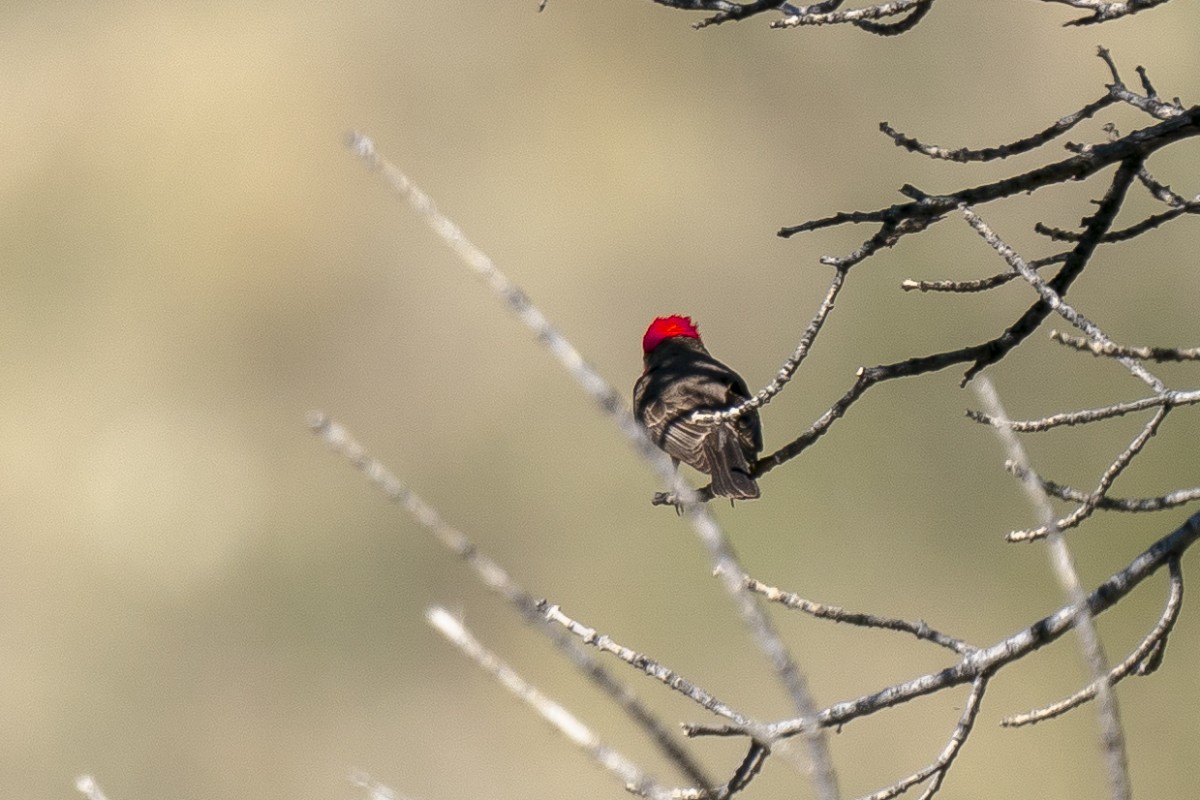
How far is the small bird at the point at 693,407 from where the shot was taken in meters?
6.35

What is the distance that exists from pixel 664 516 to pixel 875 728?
3624 mm

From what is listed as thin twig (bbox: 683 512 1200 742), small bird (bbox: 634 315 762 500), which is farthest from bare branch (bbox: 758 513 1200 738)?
small bird (bbox: 634 315 762 500)

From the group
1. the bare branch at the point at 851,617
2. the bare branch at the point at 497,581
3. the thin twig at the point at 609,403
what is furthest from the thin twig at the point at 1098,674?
the bare branch at the point at 851,617

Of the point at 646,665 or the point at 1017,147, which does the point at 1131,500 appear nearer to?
the point at 1017,147

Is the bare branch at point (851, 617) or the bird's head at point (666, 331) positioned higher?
the bird's head at point (666, 331)

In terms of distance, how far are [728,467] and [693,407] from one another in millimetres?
812

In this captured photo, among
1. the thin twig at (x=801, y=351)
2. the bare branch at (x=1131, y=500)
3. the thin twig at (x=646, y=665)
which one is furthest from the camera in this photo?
the thin twig at (x=801, y=351)

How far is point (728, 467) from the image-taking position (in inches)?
249

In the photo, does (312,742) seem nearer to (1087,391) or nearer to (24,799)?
(24,799)

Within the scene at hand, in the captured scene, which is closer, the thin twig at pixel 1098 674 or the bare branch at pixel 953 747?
the thin twig at pixel 1098 674

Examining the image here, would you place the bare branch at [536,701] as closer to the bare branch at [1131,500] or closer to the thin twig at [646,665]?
the thin twig at [646,665]

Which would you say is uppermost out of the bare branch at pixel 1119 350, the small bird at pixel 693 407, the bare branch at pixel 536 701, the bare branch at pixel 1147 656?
the small bird at pixel 693 407

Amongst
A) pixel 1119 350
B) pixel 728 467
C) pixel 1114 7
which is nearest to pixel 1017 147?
pixel 1114 7

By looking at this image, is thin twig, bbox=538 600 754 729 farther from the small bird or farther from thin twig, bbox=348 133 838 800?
the small bird
